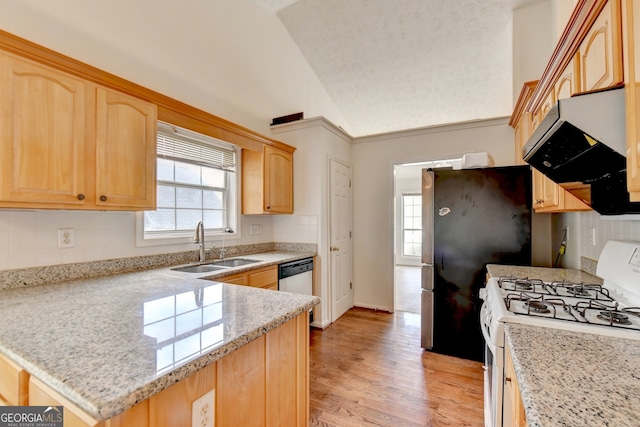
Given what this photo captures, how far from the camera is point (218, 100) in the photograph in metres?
2.83

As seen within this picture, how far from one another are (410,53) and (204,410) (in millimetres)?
4101

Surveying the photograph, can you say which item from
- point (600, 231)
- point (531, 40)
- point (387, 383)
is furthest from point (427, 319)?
point (531, 40)

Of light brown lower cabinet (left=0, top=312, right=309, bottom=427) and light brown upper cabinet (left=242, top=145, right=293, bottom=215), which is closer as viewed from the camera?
light brown lower cabinet (left=0, top=312, right=309, bottom=427)

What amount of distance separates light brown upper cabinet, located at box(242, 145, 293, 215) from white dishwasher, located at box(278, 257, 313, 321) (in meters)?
0.64

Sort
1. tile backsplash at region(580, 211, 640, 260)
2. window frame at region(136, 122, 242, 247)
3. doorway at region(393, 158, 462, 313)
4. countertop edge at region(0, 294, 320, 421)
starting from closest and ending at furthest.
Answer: countertop edge at region(0, 294, 320, 421), tile backsplash at region(580, 211, 640, 260), window frame at region(136, 122, 242, 247), doorway at region(393, 158, 462, 313)

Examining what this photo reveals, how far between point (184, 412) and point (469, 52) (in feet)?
14.1

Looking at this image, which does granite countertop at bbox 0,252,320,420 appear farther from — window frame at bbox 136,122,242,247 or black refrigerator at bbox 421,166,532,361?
black refrigerator at bbox 421,166,532,361

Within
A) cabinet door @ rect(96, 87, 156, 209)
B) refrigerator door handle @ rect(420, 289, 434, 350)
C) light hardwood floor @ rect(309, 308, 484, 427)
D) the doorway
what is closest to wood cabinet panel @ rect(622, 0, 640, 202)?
light hardwood floor @ rect(309, 308, 484, 427)

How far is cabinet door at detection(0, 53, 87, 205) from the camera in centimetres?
129

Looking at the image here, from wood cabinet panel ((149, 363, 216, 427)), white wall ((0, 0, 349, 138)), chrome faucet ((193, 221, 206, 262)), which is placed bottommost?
wood cabinet panel ((149, 363, 216, 427))

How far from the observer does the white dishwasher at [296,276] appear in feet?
9.08

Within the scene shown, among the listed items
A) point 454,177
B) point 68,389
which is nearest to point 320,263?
point 454,177

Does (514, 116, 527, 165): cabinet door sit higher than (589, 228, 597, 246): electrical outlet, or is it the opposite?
(514, 116, 527, 165): cabinet door

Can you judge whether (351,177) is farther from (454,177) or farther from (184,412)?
(184,412)
